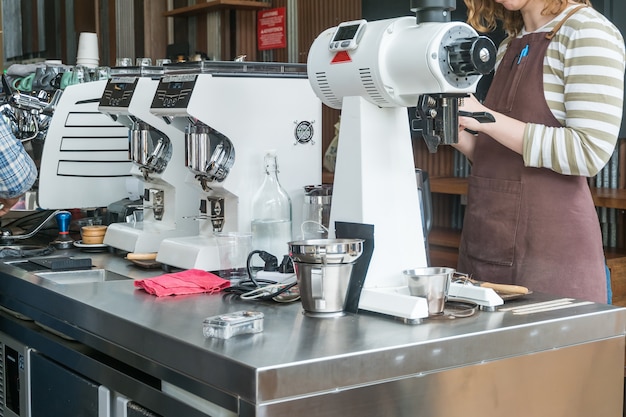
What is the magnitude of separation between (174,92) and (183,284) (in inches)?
21.3

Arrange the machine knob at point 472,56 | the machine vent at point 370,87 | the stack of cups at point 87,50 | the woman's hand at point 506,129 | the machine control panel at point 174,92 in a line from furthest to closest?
the stack of cups at point 87,50 < the machine control panel at point 174,92 < the woman's hand at point 506,129 < the machine vent at point 370,87 < the machine knob at point 472,56

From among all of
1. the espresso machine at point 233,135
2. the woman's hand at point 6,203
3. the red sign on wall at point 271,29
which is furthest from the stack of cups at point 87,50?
the espresso machine at point 233,135

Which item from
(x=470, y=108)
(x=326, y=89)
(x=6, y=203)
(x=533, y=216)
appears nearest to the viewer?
(x=326, y=89)

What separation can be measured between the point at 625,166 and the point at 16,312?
2488 millimetres

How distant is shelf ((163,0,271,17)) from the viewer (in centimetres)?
533

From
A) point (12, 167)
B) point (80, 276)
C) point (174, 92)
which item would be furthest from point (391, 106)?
point (12, 167)

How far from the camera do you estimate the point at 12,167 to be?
90.9 inches

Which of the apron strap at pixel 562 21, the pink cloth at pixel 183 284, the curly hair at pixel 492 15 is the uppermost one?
the curly hair at pixel 492 15

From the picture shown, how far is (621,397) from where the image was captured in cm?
167

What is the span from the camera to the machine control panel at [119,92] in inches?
93.5

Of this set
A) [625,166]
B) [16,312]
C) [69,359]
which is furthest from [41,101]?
[625,166]

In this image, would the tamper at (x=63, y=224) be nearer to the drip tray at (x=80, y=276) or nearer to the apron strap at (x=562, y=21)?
the drip tray at (x=80, y=276)

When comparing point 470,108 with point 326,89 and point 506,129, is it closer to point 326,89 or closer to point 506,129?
point 506,129

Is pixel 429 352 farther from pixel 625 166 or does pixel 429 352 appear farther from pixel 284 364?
pixel 625 166
